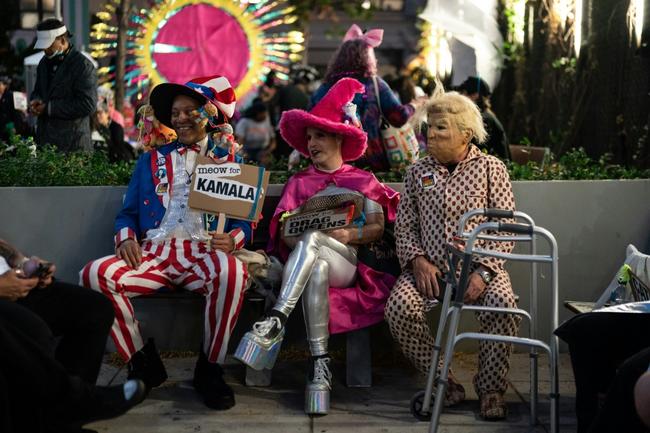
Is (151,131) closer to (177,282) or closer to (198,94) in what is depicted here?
(198,94)

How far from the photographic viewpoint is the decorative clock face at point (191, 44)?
38.2ft

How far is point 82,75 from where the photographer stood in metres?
8.54

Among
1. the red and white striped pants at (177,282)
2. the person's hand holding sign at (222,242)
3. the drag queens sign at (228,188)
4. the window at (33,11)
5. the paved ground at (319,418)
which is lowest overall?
the paved ground at (319,418)

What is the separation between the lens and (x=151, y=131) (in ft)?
21.0

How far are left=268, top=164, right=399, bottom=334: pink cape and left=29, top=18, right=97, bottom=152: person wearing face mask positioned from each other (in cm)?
283

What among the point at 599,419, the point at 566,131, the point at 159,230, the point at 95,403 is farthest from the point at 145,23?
the point at 599,419

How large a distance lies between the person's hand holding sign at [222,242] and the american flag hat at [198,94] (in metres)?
0.78

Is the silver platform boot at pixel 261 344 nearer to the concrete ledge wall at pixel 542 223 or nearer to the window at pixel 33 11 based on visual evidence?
the concrete ledge wall at pixel 542 223

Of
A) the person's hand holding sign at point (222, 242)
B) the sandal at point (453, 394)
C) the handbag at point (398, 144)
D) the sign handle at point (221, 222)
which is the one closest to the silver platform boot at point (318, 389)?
the sandal at point (453, 394)

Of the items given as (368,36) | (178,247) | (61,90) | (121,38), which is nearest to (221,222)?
(178,247)

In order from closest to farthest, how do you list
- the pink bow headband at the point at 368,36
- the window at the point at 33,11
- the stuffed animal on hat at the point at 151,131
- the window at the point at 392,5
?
the stuffed animal on hat at the point at 151,131 → the pink bow headband at the point at 368,36 → the window at the point at 33,11 → the window at the point at 392,5

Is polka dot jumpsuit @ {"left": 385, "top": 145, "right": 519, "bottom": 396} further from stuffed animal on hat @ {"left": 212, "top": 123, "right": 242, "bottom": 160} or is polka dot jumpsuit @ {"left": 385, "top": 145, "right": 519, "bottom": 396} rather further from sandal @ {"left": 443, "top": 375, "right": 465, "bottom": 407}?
stuffed animal on hat @ {"left": 212, "top": 123, "right": 242, "bottom": 160}

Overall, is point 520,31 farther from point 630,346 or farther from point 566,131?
point 630,346

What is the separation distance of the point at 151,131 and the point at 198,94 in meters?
0.47
